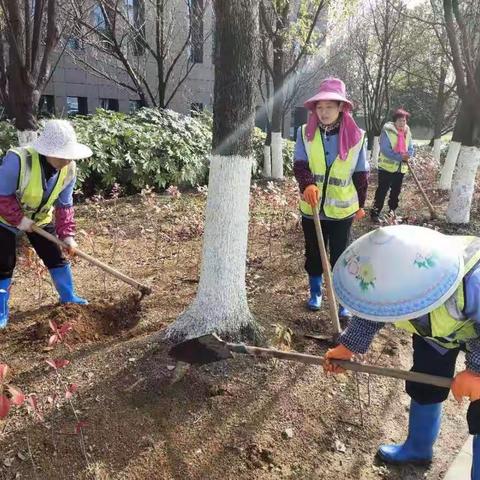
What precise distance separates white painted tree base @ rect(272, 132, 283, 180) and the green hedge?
4.88ft

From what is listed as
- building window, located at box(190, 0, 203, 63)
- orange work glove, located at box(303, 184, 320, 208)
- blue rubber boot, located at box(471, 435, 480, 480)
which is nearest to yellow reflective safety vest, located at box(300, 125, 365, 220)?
orange work glove, located at box(303, 184, 320, 208)

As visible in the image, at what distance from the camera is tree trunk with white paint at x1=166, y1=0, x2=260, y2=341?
262 cm

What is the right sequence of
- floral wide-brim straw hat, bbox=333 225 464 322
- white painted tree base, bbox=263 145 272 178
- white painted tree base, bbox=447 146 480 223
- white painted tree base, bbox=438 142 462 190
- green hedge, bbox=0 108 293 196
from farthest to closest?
white painted tree base, bbox=263 145 272 178 → white painted tree base, bbox=438 142 462 190 → green hedge, bbox=0 108 293 196 → white painted tree base, bbox=447 146 480 223 → floral wide-brim straw hat, bbox=333 225 464 322

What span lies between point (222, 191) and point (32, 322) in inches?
76.6

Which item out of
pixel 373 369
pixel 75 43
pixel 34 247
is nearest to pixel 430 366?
pixel 373 369

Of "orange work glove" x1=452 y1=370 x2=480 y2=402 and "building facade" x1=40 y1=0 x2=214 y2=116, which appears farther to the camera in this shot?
"building facade" x1=40 y1=0 x2=214 y2=116

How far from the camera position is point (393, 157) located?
7230 mm

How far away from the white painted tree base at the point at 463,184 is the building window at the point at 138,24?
26.1 feet

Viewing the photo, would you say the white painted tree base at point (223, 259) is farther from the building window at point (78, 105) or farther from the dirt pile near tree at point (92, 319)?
the building window at point (78, 105)

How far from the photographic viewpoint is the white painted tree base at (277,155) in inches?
407

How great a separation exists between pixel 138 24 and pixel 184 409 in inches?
459

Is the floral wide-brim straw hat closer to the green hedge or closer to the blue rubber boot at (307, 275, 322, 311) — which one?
the blue rubber boot at (307, 275, 322, 311)

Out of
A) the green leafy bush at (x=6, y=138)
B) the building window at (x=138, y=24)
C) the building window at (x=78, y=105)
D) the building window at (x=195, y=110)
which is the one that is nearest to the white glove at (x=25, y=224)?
the green leafy bush at (x=6, y=138)

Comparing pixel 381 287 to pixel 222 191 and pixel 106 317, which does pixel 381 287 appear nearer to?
pixel 222 191
